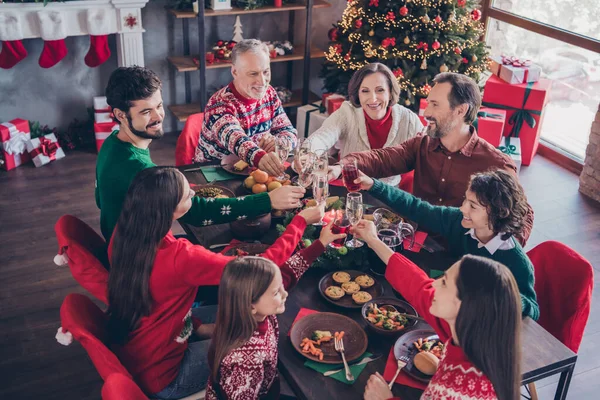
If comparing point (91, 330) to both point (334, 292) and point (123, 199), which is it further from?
point (334, 292)

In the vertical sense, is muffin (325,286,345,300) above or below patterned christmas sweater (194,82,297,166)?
below

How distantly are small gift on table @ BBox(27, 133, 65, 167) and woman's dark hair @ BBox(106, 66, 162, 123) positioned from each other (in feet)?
8.76

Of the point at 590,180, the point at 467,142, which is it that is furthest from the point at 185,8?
the point at 590,180

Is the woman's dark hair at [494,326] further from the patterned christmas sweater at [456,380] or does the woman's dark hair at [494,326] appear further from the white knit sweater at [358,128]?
the white knit sweater at [358,128]

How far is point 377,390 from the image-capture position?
1.65 m

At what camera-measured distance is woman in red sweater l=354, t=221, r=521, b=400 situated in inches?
58.3

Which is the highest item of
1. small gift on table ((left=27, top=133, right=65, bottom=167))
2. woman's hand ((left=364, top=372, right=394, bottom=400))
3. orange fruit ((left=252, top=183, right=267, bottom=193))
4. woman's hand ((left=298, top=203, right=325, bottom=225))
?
woman's hand ((left=298, top=203, right=325, bottom=225))

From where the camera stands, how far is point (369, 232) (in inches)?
83.5

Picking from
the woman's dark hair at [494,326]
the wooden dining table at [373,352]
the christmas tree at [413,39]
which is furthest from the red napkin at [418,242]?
the christmas tree at [413,39]

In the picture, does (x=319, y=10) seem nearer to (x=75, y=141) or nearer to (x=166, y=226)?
(x=75, y=141)

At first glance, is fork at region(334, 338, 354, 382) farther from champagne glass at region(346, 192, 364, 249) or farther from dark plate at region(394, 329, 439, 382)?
champagne glass at region(346, 192, 364, 249)

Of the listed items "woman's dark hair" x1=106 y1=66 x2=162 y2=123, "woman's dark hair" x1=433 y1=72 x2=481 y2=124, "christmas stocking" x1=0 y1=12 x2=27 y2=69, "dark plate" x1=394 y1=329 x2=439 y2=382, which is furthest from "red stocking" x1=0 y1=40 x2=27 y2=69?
"dark plate" x1=394 y1=329 x2=439 y2=382

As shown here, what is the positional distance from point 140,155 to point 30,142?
2799 mm

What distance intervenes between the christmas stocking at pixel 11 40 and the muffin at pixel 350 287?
3392 mm
